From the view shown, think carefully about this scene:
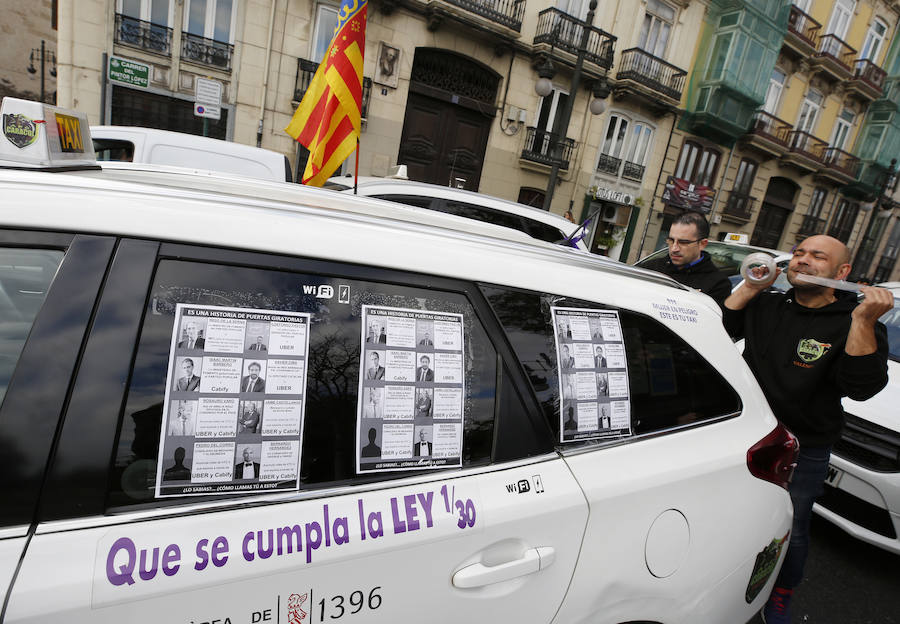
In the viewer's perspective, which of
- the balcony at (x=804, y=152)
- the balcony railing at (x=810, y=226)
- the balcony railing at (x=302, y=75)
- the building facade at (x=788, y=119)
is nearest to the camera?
the balcony railing at (x=302, y=75)

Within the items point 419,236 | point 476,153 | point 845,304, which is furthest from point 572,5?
point 419,236

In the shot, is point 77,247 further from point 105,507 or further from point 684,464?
point 684,464

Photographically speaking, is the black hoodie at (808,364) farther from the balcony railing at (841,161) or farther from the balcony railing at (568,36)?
the balcony railing at (841,161)

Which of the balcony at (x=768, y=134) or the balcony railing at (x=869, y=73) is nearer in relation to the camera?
the balcony at (x=768, y=134)

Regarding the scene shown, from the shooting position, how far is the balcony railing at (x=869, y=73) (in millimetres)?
23203

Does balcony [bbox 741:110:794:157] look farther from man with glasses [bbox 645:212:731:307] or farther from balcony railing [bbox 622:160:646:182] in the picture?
man with glasses [bbox 645:212:731:307]

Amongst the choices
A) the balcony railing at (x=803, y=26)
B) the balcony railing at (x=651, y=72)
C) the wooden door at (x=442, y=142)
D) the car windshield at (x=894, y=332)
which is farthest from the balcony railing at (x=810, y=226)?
the car windshield at (x=894, y=332)

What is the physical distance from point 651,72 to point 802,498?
18.3m

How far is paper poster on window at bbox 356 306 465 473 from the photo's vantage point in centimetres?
106

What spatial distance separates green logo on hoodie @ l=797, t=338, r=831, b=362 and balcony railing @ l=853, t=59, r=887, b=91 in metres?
29.6

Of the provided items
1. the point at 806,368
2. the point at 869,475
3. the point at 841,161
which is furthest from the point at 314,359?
the point at 841,161

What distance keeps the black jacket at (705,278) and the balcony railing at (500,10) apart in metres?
12.1

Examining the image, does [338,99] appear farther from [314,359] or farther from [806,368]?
[806,368]

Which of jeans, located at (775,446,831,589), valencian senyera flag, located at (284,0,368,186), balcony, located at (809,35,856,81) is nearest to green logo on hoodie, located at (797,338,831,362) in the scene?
jeans, located at (775,446,831,589)
